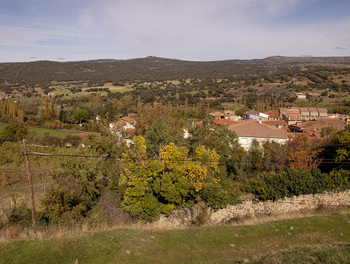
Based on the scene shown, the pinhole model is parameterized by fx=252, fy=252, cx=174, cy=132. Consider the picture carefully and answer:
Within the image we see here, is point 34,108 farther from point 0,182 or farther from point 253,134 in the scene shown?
point 253,134

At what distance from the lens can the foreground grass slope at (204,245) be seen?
737 centimetres

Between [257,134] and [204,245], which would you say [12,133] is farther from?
[204,245]

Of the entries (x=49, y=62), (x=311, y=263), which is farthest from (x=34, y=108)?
(x=49, y=62)

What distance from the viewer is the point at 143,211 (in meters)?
14.0

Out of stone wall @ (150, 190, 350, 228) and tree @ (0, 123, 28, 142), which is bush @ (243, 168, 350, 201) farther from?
tree @ (0, 123, 28, 142)

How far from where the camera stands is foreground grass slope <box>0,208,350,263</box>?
7.37m

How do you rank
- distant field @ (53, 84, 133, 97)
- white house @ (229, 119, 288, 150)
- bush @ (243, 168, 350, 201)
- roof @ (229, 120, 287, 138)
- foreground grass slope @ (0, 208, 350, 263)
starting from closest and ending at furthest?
foreground grass slope @ (0, 208, 350, 263)
bush @ (243, 168, 350, 201)
white house @ (229, 119, 288, 150)
roof @ (229, 120, 287, 138)
distant field @ (53, 84, 133, 97)

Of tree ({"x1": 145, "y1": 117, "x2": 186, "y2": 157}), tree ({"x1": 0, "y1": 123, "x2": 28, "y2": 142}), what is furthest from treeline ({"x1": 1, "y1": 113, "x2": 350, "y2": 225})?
tree ({"x1": 0, "y1": 123, "x2": 28, "y2": 142})

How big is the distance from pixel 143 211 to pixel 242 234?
565 centimetres

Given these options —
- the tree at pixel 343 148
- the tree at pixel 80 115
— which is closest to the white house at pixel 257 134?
the tree at pixel 343 148

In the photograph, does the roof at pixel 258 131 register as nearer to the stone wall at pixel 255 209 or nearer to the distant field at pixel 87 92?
the stone wall at pixel 255 209

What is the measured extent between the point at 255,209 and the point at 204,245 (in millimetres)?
6763

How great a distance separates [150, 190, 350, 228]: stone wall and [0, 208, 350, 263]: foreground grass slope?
9.76ft

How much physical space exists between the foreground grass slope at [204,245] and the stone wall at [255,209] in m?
2.97
